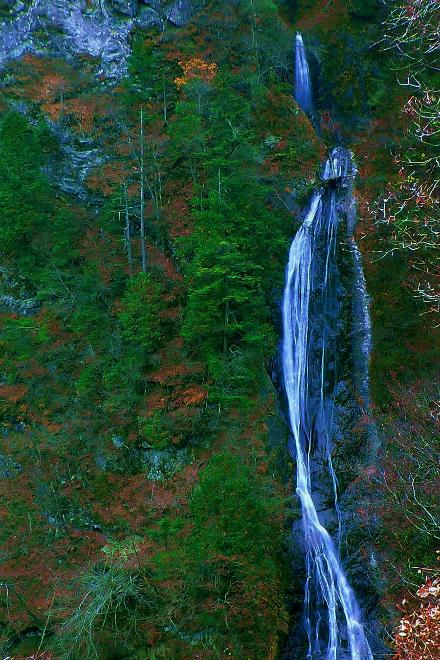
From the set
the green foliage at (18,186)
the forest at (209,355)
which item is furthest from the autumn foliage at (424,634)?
the green foliage at (18,186)

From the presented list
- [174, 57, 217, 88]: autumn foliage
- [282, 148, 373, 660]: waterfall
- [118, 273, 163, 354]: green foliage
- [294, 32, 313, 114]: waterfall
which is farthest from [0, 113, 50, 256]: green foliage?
[294, 32, 313, 114]: waterfall

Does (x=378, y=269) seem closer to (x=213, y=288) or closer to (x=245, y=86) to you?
(x=213, y=288)

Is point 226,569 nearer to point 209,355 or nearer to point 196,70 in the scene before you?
point 209,355

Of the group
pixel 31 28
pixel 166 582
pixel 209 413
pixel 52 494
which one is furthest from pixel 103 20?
pixel 166 582

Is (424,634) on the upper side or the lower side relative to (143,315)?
lower

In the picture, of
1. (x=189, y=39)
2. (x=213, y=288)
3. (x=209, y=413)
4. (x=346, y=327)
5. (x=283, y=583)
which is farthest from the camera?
(x=189, y=39)

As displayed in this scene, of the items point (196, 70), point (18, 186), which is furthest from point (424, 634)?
Answer: point (196, 70)

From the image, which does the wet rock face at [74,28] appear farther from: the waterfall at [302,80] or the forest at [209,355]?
the waterfall at [302,80]

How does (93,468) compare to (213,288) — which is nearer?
(213,288)
